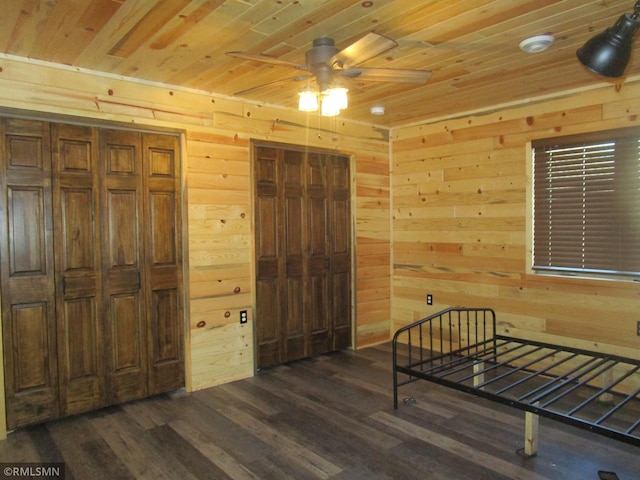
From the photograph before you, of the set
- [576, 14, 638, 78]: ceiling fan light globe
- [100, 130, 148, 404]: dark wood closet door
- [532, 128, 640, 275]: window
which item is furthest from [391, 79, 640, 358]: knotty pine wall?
[100, 130, 148, 404]: dark wood closet door

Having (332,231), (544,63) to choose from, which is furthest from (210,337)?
(544,63)

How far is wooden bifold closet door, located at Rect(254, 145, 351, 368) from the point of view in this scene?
4.27 m

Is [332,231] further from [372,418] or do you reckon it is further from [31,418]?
[31,418]

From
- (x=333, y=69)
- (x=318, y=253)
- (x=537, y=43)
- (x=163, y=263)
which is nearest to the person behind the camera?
(x=333, y=69)

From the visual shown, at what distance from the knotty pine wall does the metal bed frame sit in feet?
0.78

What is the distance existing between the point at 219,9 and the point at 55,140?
1676 millimetres

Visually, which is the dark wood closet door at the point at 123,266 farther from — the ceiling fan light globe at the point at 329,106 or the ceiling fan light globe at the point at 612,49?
the ceiling fan light globe at the point at 612,49

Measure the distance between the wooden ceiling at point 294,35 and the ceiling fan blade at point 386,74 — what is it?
262 millimetres

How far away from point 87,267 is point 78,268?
0.06 meters

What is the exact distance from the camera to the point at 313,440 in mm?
2912

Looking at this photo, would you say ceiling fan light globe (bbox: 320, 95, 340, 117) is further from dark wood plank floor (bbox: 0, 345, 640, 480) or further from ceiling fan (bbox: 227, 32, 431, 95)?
dark wood plank floor (bbox: 0, 345, 640, 480)

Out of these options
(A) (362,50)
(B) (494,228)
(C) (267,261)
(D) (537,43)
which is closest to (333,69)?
(A) (362,50)

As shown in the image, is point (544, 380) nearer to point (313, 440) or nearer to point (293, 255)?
point (313, 440)

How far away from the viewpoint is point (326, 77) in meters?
2.48
